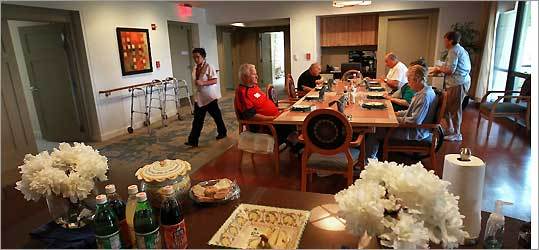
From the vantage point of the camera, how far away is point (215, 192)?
125cm

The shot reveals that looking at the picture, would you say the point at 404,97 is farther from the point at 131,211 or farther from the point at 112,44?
the point at 112,44

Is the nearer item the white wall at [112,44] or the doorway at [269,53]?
the white wall at [112,44]

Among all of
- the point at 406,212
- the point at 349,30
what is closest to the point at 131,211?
the point at 406,212

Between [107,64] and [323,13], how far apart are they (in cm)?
430

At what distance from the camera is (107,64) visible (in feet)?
15.5

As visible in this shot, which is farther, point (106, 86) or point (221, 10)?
point (221, 10)

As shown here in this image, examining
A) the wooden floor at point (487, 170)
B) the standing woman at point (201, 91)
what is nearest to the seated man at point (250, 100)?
the wooden floor at point (487, 170)

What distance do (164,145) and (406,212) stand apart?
400cm

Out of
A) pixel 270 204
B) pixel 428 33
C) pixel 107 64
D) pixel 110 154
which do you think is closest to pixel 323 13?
pixel 428 33

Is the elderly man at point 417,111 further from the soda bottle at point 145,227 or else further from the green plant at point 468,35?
the green plant at point 468,35

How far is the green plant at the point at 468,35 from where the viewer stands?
19.2 feet

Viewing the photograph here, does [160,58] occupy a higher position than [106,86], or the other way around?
[160,58]

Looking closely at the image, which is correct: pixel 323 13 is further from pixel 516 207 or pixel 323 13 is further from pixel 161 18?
pixel 516 207

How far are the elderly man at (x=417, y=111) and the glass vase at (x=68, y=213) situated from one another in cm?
231
